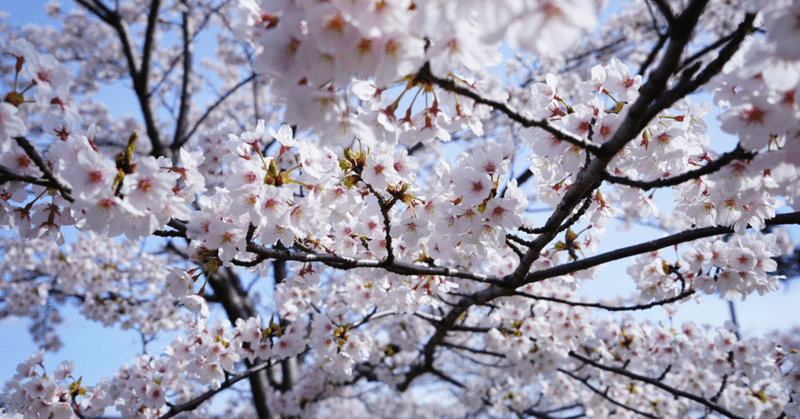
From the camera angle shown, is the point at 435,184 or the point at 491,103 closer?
the point at 491,103

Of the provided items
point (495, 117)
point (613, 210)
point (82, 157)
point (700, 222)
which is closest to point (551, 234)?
point (613, 210)

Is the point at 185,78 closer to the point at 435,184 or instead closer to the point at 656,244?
the point at 435,184

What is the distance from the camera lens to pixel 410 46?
3.21ft

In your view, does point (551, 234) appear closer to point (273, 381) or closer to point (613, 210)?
point (613, 210)

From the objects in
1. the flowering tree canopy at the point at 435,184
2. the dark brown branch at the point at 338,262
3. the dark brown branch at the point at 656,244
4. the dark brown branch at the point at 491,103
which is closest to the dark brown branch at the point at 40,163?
the flowering tree canopy at the point at 435,184

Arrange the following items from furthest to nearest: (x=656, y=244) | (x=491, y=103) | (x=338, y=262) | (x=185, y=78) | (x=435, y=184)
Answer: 1. (x=185, y=78)
2. (x=435, y=184)
3. (x=656, y=244)
4. (x=338, y=262)
5. (x=491, y=103)

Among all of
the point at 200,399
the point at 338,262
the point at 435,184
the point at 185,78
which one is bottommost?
the point at 200,399

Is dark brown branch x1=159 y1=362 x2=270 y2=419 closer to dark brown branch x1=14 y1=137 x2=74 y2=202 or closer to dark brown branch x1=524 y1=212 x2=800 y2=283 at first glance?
dark brown branch x1=14 y1=137 x2=74 y2=202

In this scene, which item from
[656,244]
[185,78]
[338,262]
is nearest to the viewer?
[338,262]

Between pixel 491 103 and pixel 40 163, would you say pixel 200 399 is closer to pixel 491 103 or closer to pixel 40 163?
pixel 40 163

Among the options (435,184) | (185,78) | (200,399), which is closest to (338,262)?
(435,184)

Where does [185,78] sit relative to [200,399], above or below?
above

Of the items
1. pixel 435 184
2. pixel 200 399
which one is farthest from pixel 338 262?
pixel 200 399

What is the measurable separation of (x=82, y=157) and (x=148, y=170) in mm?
205
